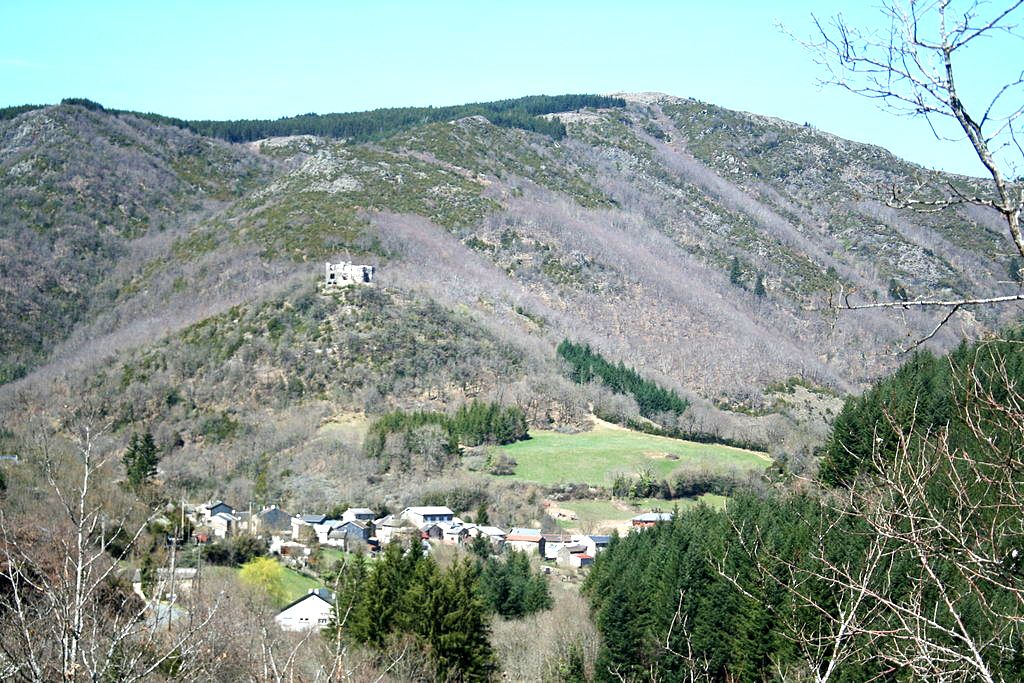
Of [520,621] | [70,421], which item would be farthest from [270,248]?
[520,621]

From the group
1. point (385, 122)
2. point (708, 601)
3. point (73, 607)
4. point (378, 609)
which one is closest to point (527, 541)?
point (708, 601)

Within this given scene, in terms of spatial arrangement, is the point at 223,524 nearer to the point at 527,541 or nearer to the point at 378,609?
the point at 527,541

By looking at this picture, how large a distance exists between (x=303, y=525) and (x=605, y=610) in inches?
987

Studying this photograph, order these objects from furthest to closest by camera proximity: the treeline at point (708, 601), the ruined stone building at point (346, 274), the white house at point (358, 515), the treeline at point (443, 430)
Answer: the ruined stone building at point (346, 274)
the treeline at point (443, 430)
the white house at point (358, 515)
the treeline at point (708, 601)

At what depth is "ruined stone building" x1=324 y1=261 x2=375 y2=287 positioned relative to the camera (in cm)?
8731

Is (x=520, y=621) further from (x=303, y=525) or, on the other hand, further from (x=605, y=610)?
(x=303, y=525)

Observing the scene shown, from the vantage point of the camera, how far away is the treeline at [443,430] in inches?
2569

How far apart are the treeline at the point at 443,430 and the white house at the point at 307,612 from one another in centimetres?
2875

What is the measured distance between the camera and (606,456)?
66.9 metres

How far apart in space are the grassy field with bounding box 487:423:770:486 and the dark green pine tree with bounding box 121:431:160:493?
21185 millimetres

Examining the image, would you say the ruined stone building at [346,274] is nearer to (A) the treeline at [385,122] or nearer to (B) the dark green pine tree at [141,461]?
(B) the dark green pine tree at [141,461]

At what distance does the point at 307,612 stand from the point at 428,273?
216 ft

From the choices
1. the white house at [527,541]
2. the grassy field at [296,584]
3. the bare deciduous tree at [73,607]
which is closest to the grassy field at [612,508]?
the white house at [527,541]

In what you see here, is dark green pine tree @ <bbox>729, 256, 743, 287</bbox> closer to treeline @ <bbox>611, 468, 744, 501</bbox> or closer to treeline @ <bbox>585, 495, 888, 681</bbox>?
treeline @ <bbox>611, 468, 744, 501</bbox>
